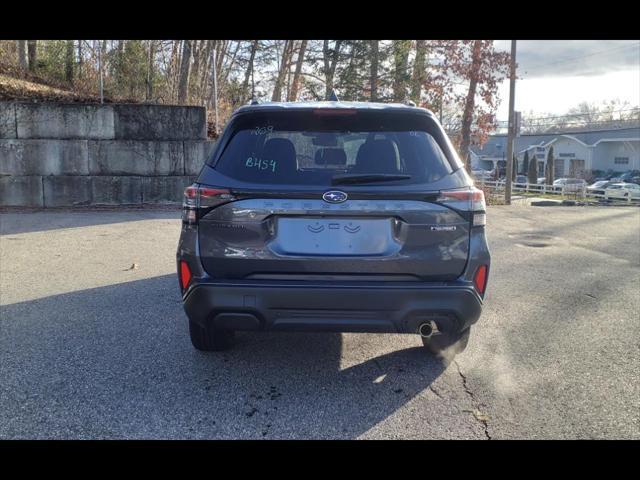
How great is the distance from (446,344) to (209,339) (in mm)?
1787

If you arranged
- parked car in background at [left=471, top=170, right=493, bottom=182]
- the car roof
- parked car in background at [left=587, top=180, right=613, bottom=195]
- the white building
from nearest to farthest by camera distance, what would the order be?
the car roof, parked car in background at [left=587, top=180, right=613, bottom=195], parked car in background at [left=471, top=170, right=493, bottom=182], the white building

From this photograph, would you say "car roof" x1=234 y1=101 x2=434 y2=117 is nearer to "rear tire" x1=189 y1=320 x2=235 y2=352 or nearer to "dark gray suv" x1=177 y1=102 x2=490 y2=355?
"dark gray suv" x1=177 y1=102 x2=490 y2=355

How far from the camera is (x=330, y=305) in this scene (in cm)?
322

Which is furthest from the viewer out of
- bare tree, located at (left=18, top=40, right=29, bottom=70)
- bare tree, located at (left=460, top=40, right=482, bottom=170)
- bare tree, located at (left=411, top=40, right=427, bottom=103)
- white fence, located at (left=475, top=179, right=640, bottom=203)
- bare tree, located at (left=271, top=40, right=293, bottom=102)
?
white fence, located at (left=475, top=179, right=640, bottom=203)

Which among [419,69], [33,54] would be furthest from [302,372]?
[419,69]

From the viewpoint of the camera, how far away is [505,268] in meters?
7.84

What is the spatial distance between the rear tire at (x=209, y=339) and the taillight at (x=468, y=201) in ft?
6.05

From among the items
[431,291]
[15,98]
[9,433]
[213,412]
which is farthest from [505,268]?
[15,98]

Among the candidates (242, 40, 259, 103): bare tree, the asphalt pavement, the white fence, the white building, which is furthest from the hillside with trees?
the white building

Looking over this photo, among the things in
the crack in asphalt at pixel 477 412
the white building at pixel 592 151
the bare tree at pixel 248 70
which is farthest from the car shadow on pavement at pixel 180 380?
the white building at pixel 592 151

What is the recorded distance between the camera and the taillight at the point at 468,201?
3297 millimetres

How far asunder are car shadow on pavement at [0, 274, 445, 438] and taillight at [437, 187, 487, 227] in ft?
4.03

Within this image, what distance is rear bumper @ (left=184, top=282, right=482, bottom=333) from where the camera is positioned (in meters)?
3.20

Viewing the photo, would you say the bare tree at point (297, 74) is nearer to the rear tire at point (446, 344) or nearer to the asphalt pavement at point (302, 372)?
the asphalt pavement at point (302, 372)
